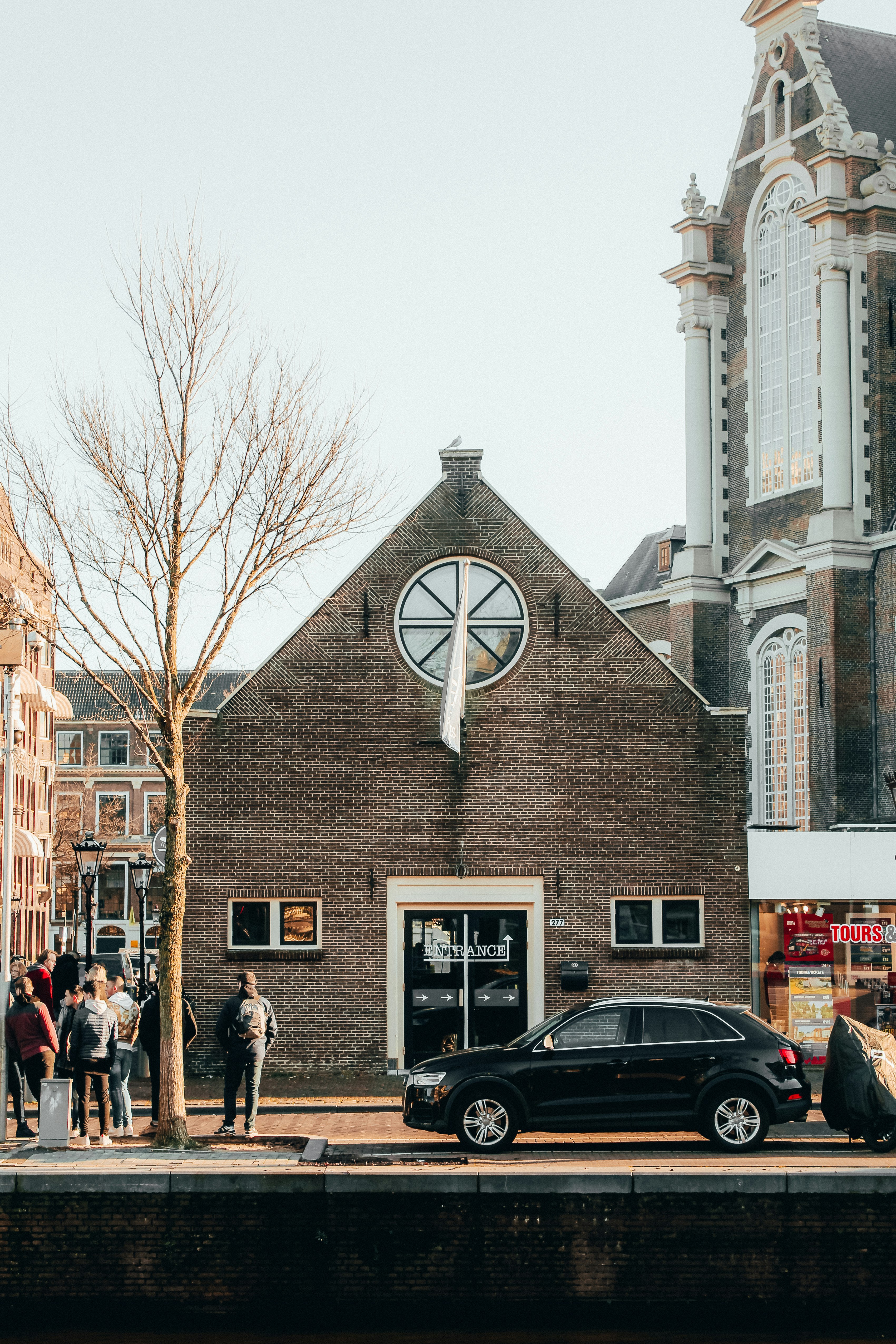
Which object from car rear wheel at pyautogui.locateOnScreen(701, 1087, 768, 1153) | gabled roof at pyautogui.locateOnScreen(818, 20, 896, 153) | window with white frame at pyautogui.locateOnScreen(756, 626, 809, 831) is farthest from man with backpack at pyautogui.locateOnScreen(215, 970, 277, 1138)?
gabled roof at pyautogui.locateOnScreen(818, 20, 896, 153)

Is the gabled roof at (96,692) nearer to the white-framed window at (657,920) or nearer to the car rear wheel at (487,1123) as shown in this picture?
the white-framed window at (657,920)

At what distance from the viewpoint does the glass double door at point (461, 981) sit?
22844 mm

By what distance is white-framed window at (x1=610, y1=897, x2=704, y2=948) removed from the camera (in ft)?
76.1

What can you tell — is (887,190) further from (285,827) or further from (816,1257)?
(816,1257)

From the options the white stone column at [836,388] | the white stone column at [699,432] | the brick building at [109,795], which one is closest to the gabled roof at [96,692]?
the brick building at [109,795]

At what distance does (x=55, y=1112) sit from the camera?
51.7ft

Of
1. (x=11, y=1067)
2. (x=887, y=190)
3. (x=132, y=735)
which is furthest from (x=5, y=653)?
(x=132, y=735)

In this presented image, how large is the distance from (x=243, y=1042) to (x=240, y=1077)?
1.43 ft

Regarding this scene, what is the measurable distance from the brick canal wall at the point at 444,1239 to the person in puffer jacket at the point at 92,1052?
9.60 ft

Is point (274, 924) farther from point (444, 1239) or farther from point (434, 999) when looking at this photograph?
point (444, 1239)

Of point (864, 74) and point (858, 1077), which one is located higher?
point (864, 74)

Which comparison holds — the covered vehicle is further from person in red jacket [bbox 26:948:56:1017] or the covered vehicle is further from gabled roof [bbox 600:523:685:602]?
gabled roof [bbox 600:523:685:602]

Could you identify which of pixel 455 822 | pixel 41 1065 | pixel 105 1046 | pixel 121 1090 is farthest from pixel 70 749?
pixel 105 1046

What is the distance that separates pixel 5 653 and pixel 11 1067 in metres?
4.93
